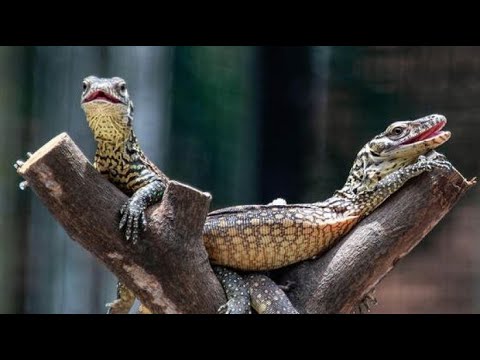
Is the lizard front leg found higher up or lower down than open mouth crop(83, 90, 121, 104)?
lower down

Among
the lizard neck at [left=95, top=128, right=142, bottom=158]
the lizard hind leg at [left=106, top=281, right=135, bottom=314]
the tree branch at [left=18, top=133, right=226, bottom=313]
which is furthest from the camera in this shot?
the lizard hind leg at [left=106, top=281, right=135, bottom=314]

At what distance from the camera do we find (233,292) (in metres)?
2.75

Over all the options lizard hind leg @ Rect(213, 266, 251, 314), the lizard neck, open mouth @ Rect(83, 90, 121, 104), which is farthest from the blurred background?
lizard hind leg @ Rect(213, 266, 251, 314)

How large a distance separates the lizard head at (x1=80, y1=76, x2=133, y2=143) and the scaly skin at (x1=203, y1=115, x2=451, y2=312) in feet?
1.63

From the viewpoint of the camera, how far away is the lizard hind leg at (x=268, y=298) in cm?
274

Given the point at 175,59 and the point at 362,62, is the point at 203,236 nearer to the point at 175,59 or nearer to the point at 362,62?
the point at 175,59

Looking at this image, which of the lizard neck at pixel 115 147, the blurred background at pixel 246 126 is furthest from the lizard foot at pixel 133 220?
the blurred background at pixel 246 126

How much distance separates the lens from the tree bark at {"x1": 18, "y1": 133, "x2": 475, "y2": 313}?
8.23ft

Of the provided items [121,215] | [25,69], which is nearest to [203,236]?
[121,215]

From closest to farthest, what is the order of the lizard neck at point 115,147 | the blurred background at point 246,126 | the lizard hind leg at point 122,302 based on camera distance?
the lizard neck at point 115,147
the lizard hind leg at point 122,302
the blurred background at point 246,126

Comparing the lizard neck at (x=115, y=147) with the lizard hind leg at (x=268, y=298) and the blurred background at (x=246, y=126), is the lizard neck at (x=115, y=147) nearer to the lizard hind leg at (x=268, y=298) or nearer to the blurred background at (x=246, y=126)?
the lizard hind leg at (x=268, y=298)

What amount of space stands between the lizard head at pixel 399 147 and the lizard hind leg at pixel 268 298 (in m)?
0.52

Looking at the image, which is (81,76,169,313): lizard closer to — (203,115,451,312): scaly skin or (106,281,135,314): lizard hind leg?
(203,115,451,312): scaly skin

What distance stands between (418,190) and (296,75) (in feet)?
6.45
